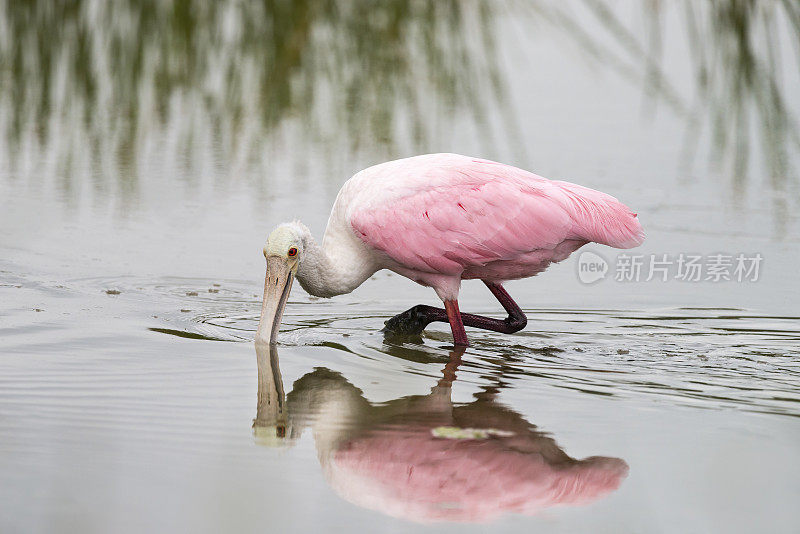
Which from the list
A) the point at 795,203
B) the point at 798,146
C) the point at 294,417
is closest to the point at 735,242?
the point at 795,203

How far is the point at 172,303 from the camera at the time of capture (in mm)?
7453

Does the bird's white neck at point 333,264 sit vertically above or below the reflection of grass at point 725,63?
below

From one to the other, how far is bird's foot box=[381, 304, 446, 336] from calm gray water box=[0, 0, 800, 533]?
105mm

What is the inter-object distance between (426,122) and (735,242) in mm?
3045

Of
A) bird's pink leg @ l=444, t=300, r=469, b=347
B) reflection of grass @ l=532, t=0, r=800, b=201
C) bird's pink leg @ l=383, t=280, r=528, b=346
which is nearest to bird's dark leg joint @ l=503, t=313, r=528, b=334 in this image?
bird's pink leg @ l=383, t=280, r=528, b=346

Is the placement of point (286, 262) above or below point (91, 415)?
above

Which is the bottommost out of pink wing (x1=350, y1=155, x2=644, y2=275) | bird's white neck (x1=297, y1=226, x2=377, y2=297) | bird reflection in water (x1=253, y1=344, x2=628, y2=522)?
bird reflection in water (x1=253, y1=344, x2=628, y2=522)

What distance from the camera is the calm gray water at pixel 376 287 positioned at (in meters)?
4.59

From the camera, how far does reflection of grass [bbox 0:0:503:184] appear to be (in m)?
10.9

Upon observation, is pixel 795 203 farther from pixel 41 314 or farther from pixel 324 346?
pixel 41 314
